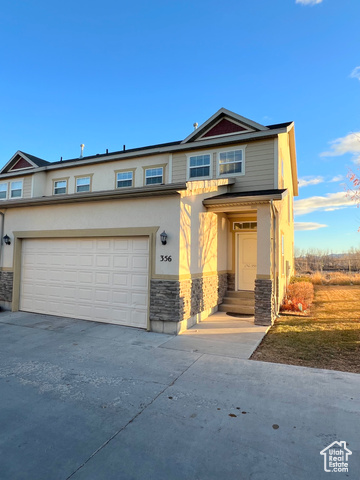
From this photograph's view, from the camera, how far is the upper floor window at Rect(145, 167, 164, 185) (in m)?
→ 12.5

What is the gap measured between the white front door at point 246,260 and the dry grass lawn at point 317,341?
2058 millimetres

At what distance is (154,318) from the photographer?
7.09m

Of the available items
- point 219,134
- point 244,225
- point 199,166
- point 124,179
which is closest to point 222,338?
point 244,225

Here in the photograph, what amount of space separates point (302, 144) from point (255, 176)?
665 cm

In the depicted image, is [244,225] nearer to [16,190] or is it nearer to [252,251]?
[252,251]

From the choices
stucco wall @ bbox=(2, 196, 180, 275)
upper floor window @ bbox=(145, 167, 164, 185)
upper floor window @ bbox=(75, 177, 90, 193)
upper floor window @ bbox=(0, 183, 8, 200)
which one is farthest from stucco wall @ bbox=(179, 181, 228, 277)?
upper floor window @ bbox=(0, 183, 8, 200)

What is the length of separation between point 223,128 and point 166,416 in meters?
10.7

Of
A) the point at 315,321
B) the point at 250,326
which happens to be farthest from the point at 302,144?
the point at 250,326

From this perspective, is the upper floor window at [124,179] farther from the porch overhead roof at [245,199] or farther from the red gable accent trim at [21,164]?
the red gable accent trim at [21,164]

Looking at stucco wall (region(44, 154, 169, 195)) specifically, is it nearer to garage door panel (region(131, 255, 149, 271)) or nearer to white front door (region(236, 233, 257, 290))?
white front door (region(236, 233, 257, 290))

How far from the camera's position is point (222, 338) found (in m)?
6.68

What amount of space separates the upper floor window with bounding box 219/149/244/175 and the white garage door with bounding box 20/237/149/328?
17.2 ft

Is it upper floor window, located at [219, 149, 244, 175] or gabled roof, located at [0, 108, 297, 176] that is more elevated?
gabled roof, located at [0, 108, 297, 176]

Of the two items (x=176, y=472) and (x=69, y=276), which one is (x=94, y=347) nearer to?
(x=69, y=276)
